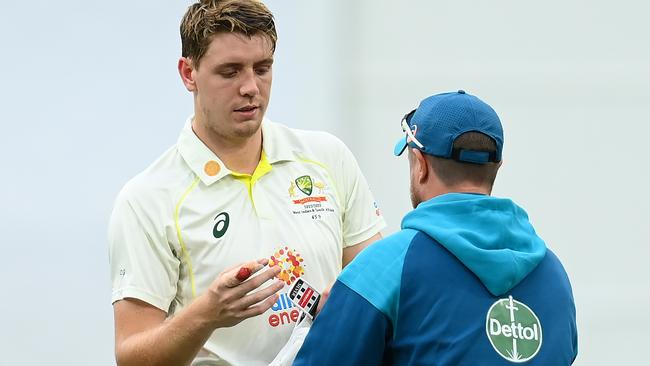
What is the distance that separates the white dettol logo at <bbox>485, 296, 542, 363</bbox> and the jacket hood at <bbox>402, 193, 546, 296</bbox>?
3 cm

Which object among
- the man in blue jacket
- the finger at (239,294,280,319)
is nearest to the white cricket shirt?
the finger at (239,294,280,319)

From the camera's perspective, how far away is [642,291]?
384 centimetres

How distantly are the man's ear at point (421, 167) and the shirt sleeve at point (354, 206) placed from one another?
0.55m

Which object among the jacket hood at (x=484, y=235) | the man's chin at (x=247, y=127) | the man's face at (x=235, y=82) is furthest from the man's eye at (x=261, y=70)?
the jacket hood at (x=484, y=235)

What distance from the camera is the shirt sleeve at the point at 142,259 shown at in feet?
7.84

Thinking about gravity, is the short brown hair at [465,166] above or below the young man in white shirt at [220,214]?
above

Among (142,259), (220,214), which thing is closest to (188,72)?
(220,214)

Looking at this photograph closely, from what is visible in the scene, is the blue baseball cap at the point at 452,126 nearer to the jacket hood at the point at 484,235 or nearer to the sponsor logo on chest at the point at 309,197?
the jacket hood at the point at 484,235

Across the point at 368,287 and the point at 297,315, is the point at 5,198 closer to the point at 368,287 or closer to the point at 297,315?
the point at 297,315

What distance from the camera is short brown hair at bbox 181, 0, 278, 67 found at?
246 centimetres

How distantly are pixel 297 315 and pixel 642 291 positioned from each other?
6.03 feet

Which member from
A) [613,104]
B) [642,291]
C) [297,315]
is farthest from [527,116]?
[297,315]

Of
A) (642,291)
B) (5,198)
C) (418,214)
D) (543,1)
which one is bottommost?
(642,291)

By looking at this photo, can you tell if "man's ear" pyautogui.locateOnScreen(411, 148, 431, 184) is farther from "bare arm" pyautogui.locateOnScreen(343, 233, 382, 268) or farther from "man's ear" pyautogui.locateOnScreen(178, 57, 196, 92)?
"man's ear" pyautogui.locateOnScreen(178, 57, 196, 92)
